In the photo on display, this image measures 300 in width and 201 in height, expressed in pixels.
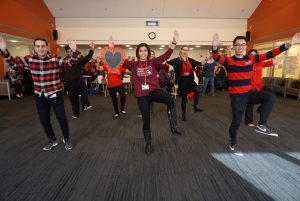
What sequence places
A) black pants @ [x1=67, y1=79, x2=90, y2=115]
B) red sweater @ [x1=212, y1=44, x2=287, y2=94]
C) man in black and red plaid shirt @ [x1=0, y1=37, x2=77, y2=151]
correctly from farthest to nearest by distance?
black pants @ [x1=67, y1=79, x2=90, y2=115] → red sweater @ [x1=212, y1=44, x2=287, y2=94] → man in black and red plaid shirt @ [x1=0, y1=37, x2=77, y2=151]

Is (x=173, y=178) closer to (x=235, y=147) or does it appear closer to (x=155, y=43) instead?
(x=235, y=147)

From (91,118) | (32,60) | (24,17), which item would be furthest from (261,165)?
(24,17)

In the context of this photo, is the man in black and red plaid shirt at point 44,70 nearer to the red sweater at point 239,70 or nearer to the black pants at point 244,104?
the red sweater at point 239,70

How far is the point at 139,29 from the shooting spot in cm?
1191

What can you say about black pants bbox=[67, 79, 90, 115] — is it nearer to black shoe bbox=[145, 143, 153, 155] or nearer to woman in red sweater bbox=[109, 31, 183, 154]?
woman in red sweater bbox=[109, 31, 183, 154]

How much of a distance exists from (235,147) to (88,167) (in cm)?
214

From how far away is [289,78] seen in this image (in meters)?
8.73

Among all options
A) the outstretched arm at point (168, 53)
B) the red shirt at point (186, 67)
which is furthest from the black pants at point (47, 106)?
the red shirt at point (186, 67)

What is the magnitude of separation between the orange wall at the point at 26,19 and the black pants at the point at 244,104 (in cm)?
921

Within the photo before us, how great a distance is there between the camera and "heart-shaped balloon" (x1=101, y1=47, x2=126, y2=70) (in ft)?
12.8

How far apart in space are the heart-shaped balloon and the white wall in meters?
8.22

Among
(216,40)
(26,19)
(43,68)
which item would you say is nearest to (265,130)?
(216,40)

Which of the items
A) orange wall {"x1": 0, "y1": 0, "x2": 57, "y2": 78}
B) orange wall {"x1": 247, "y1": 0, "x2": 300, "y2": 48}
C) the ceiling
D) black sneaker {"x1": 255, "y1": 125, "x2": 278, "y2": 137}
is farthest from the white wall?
black sneaker {"x1": 255, "y1": 125, "x2": 278, "y2": 137}

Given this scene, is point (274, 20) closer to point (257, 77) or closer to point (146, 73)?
point (257, 77)
